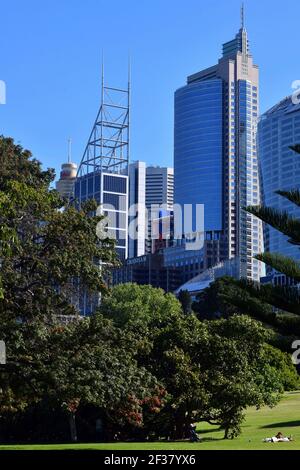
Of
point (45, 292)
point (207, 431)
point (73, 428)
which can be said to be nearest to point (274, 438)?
point (73, 428)

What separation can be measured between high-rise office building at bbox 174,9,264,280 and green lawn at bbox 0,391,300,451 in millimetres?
129404

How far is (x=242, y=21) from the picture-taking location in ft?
622

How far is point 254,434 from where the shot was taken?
33.8 meters

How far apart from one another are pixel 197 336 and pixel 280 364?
21.0m

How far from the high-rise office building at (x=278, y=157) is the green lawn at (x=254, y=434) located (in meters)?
92.6

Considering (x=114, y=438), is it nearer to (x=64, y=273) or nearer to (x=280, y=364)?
(x=64, y=273)

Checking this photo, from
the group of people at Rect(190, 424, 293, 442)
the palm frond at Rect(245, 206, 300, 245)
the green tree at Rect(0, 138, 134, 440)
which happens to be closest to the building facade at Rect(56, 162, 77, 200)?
the group of people at Rect(190, 424, 293, 442)

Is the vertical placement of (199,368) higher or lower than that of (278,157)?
lower

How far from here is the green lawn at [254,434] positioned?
2623 cm

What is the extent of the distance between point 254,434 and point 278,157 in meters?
113

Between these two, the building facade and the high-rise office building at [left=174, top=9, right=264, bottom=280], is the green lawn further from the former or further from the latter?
the high-rise office building at [left=174, top=9, right=264, bottom=280]

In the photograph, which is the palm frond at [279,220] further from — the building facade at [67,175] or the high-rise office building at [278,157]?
the building facade at [67,175]

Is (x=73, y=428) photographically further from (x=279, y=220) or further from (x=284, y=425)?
(x=279, y=220)
